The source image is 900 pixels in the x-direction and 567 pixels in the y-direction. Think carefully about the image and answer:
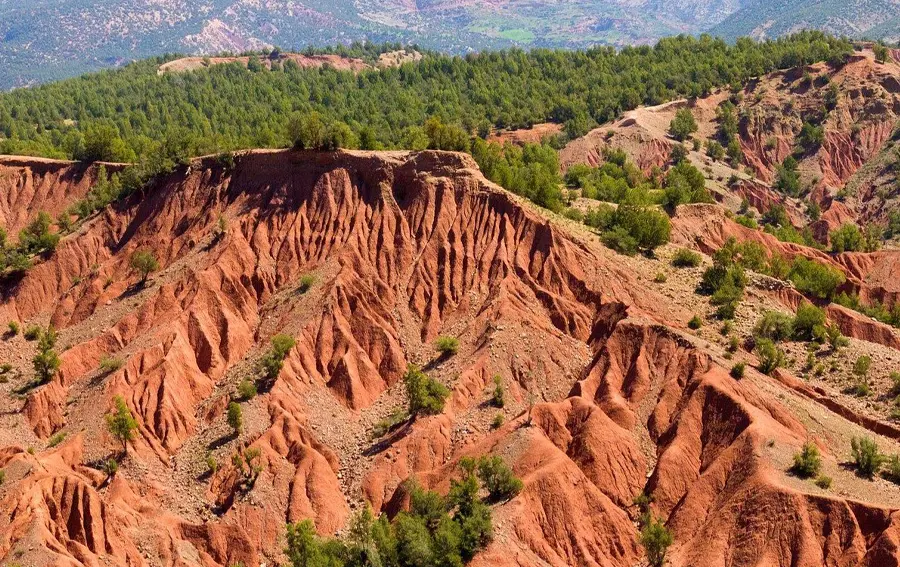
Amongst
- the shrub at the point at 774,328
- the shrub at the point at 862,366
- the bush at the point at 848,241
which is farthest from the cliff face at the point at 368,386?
the bush at the point at 848,241

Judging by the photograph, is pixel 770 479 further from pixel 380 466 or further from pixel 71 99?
pixel 71 99

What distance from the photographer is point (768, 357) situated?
69875mm

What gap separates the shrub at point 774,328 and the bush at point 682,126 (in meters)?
86.0

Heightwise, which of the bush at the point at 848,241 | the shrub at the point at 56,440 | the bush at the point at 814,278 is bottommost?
the bush at the point at 848,241

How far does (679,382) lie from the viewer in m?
68.3

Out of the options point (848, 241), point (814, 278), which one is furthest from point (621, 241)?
point (848, 241)

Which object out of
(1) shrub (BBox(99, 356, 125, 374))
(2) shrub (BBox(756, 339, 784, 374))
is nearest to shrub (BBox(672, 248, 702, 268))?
(2) shrub (BBox(756, 339, 784, 374))

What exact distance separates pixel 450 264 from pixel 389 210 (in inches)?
304

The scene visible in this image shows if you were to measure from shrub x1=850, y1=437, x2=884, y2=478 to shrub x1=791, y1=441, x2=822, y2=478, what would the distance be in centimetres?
240

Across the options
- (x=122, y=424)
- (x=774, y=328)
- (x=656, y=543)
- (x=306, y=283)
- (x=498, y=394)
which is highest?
(x=306, y=283)

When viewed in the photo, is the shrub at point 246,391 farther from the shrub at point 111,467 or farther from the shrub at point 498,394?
the shrub at point 498,394

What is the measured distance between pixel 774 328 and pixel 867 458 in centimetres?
1675

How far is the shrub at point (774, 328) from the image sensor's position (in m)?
74.0

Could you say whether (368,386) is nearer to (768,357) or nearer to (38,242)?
(768,357)
